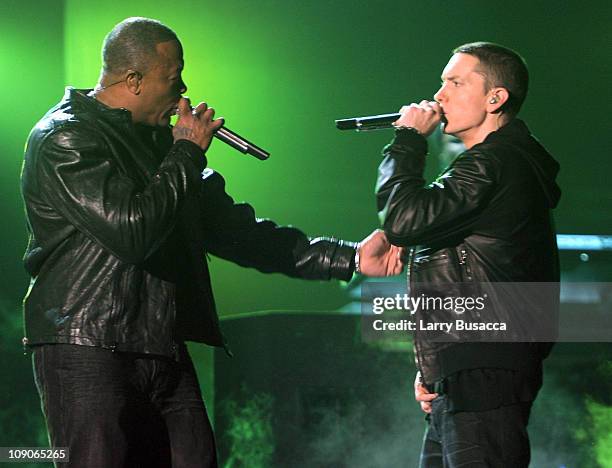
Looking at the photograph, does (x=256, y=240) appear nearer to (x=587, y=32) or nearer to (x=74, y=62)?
(x=74, y=62)

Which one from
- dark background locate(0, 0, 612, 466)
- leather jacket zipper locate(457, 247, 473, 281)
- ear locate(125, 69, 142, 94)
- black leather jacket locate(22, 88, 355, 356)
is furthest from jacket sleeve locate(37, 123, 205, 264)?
dark background locate(0, 0, 612, 466)

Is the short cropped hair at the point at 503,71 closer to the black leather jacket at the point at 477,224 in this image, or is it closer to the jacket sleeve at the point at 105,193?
the black leather jacket at the point at 477,224

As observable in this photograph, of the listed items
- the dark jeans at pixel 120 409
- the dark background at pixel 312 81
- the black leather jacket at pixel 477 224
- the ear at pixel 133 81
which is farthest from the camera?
the dark background at pixel 312 81

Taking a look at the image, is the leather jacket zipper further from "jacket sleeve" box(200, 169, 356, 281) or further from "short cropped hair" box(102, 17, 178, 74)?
"short cropped hair" box(102, 17, 178, 74)

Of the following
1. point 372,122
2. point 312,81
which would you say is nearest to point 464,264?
point 372,122

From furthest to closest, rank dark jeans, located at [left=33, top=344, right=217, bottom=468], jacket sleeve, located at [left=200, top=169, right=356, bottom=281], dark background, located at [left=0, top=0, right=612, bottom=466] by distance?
dark background, located at [left=0, top=0, right=612, bottom=466], jacket sleeve, located at [left=200, top=169, right=356, bottom=281], dark jeans, located at [left=33, top=344, right=217, bottom=468]

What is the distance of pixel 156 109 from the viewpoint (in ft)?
7.38

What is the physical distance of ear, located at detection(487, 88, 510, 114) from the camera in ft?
7.28

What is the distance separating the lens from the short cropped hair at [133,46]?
2211 millimetres

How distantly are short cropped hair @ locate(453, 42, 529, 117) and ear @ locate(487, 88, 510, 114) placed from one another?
0.01 m

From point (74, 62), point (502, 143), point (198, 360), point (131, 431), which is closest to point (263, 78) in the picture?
point (74, 62)

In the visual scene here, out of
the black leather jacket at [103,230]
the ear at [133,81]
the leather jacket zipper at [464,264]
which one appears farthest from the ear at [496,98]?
the ear at [133,81]

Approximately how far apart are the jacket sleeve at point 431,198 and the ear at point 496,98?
0.16 m

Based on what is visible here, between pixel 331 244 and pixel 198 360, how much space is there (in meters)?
1.40
